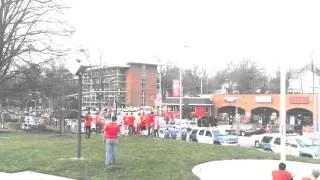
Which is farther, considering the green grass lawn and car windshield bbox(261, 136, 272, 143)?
car windshield bbox(261, 136, 272, 143)

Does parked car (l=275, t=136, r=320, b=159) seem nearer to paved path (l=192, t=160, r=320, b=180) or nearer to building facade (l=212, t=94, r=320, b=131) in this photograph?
paved path (l=192, t=160, r=320, b=180)

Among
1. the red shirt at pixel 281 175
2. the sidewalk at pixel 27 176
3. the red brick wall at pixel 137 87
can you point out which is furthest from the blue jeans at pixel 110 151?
the red brick wall at pixel 137 87

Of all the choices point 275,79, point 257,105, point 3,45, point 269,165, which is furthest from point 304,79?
point 275,79

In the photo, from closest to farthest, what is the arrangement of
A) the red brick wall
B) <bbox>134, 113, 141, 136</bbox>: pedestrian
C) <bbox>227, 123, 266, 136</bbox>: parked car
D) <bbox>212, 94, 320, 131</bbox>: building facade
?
<bbox>134, 113, 141, 136</bbox>: pedestrian < <bbox>227, 123, 266, 136</bbox>: parked car < <bbox>212, 94, 320, 131</bbox>: building facade < the red brick wall

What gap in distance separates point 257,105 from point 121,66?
4802 centimetres

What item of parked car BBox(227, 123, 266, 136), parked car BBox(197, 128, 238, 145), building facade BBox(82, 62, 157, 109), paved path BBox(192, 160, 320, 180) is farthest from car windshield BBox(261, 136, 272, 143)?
building facade BBox(82, 62, 157, 109)

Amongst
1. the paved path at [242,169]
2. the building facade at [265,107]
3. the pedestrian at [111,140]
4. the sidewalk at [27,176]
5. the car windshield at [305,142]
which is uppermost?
the building facade at [265,107]

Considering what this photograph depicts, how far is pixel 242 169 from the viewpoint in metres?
16.9

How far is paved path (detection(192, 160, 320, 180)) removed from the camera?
15.8m

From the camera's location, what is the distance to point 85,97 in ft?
400

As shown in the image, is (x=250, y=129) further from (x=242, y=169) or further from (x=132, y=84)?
(x=132, y=84)

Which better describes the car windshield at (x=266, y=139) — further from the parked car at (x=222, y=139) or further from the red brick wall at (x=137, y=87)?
the red brick wall at (x=137, y=87)

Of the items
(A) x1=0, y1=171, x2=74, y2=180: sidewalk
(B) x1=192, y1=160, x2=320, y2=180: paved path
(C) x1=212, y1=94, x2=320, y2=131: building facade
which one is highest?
(C) x1=212, y1=94, x2=320, y2=131: building facade

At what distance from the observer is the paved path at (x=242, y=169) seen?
15.8m
